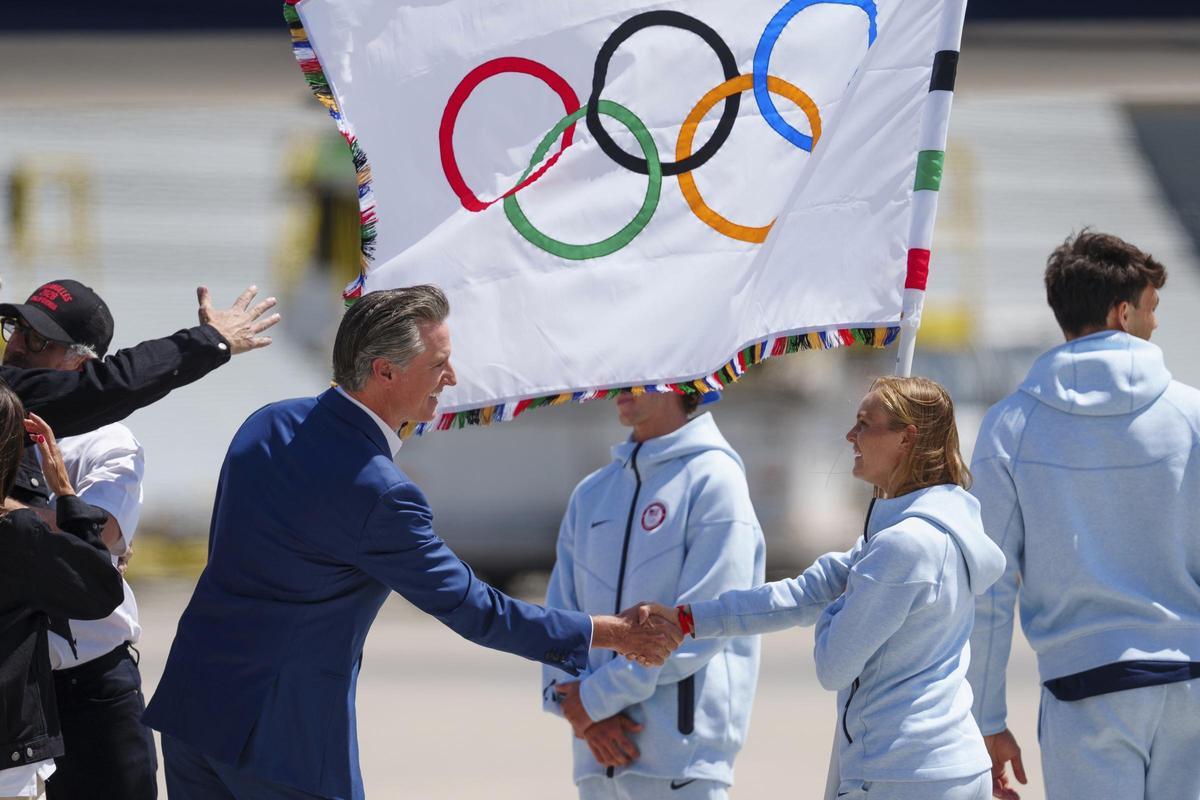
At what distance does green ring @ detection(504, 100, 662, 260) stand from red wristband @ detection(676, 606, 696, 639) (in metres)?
0.80

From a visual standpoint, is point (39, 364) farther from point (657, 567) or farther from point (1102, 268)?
point (1102, 268)

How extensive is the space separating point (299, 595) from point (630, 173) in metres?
1.24

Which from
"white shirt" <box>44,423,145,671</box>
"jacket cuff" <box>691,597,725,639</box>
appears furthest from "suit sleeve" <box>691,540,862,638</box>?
"white shirt" <box>44,423,145,671</box>

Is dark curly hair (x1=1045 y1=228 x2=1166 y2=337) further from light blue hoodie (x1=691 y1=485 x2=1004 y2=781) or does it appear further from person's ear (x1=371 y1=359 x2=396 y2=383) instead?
person's ear (x1=371 y1=359 x2=396 y2=383)

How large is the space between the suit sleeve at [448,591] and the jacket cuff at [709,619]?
248mm

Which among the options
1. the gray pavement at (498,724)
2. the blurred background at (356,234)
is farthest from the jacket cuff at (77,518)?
the blurred background at (356,234)

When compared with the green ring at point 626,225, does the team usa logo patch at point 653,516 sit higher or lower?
lower

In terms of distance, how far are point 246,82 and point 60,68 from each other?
1.35m

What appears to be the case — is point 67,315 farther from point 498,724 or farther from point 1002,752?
point 498,724

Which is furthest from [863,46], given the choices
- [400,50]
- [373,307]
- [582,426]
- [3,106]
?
[3,106]

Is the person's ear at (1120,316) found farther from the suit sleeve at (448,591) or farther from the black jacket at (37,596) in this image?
the black jacket at (37,596)

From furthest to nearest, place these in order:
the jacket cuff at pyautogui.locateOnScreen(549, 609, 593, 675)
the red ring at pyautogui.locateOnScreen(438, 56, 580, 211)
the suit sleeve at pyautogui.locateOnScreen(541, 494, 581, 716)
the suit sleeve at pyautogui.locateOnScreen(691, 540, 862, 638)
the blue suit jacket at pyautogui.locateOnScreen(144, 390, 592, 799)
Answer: the suit sleeve at pyautogui.locateOnScreen(541, 494, 581, 716) < the red ring at pyautogui.locateOnScreen(438, 56, 580, 211) < the suit sleeve at pyautogui.locateOnScreen(691, 540, 862, 638) < the jacket cuff at pyautogui.locateOnScreen(549, 609, 593, 675) < the blue suit jacket at pyautogui.locateOnScreen(144, 390, 592, 799)

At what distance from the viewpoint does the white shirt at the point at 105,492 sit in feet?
11.5

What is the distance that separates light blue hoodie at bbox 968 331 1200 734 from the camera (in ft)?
10.8
